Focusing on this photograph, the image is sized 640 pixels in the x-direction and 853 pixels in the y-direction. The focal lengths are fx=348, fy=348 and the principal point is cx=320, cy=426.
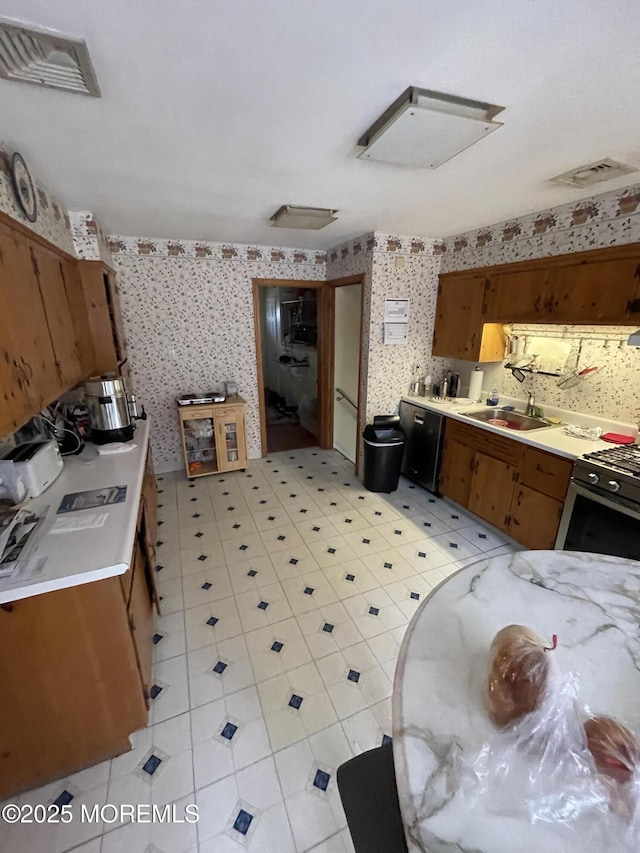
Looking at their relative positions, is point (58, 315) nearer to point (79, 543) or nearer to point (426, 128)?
point (79, 543)

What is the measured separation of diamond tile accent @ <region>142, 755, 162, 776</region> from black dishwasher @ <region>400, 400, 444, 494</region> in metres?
2.74

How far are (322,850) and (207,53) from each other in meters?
2.49

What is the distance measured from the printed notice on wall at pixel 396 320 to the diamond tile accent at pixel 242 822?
3.17 m

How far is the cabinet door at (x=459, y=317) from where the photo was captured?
10.0 ft

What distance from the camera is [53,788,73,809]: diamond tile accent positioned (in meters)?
1.27

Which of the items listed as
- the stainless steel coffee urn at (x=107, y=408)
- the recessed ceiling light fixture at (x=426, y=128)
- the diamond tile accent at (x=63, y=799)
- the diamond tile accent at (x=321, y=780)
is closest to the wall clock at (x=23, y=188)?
the stainless steel coffee urn at (x=107, y=408)

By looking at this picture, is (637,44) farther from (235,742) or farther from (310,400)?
(310,400)

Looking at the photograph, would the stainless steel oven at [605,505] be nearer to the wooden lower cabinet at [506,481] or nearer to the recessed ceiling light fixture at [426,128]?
the wooden lower cabinet at [506,481]

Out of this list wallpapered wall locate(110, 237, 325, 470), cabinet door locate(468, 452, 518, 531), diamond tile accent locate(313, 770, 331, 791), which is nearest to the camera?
diamond tile accent locate(313, 770, 331, 791)

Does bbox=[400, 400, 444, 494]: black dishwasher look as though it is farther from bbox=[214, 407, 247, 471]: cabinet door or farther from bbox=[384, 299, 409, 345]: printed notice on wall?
bbox=[214, 407, 247, 471]: cabinet door

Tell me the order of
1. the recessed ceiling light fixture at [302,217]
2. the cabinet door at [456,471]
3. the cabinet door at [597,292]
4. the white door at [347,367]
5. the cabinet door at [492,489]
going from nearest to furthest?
1. the cabinet door at [597,292]
2. the recessed ceiling light fixture at [302,217]
3. the cabinet door at [492,489]
4. the cabinet door at [456,471]
5. the white door at [347,367]

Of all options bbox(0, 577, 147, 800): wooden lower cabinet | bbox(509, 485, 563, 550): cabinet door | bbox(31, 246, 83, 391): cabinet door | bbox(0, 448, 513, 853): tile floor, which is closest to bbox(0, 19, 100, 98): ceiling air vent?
bbox(31, 246, 83, 391): cabinet door

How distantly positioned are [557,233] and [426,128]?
1691mm

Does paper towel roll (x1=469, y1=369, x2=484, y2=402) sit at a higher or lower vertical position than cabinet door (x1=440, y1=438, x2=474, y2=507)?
higher
